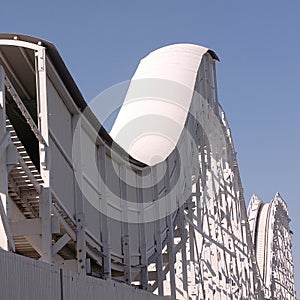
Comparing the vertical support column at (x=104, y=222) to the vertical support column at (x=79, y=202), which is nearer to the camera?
the vertical support column at (x=79, y=202)

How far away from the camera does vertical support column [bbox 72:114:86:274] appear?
1259cm

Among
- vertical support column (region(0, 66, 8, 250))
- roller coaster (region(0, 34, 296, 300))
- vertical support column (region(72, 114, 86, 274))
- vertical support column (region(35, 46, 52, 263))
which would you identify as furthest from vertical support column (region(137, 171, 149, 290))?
vertical support column (region(0, 66, 8, 250))

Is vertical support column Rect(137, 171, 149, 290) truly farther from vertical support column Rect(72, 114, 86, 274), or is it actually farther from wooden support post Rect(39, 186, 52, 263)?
wooden support post Rect(39, 186, 52, 263)

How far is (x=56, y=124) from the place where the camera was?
12031 millimetres

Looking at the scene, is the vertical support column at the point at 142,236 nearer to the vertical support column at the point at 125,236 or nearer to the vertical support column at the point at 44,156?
the vertical support column at the point at 125,236

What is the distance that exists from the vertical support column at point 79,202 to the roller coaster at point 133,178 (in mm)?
21

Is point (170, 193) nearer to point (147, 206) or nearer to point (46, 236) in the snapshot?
point (147, 206)

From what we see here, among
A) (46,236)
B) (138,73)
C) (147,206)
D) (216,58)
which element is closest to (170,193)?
(147,206)

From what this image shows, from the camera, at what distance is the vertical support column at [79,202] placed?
12.6 meters

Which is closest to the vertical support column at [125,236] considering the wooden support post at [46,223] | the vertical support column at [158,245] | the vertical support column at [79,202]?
the vertical support column at [158,245]

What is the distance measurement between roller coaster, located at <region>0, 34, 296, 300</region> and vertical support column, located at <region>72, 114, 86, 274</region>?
2cm

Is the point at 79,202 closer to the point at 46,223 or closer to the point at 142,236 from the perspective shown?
the point at 46,223

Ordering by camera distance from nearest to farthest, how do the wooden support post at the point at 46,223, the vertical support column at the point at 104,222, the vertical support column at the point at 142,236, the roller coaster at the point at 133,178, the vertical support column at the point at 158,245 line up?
1. the wooden support post at the point at 46,223
2. the roller coaster at the point at 133,178
3. the vertical support column at the point at 104,222
4. the vertical support column at the point at 142,236
5. the vertical support column at the point at 158,245

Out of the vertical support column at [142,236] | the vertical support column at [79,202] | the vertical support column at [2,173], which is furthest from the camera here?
the vertical support column at [142,236]
